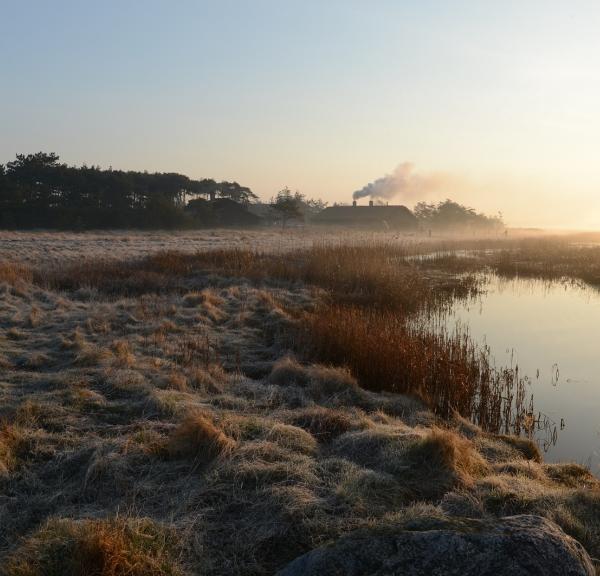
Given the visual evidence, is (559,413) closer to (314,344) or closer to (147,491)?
(314,344)

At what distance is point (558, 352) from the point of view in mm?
9852

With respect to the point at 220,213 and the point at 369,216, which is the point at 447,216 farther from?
the point at 220,213

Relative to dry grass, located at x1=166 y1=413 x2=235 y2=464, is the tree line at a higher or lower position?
higher

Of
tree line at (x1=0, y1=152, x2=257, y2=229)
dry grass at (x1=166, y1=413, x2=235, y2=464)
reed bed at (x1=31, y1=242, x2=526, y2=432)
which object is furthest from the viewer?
tree line at (x1=0, y1=152, x2=257, y2=229)

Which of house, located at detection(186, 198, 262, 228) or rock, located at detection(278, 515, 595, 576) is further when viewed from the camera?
house, located at detection(186, 198, 262, 228)

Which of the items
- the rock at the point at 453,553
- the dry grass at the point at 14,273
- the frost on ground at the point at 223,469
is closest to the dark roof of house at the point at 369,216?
the dry grass at the point at 14,273

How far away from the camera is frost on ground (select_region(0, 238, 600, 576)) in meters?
3.19

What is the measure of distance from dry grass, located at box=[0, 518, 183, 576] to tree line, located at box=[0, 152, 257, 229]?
1313 inches

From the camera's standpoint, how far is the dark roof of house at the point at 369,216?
5884 cm

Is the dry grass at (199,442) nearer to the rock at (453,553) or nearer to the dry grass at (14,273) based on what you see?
the rock at (453,553)

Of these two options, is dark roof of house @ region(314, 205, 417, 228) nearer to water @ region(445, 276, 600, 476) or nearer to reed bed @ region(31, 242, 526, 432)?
reed bed @ region(31, 242, 526, 432)

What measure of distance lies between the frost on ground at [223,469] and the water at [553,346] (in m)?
1.14

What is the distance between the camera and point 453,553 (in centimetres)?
223

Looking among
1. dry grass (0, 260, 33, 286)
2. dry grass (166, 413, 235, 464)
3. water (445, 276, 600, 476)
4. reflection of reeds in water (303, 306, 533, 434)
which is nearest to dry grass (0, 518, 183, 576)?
dry grass (166, 413, 235, 464)
